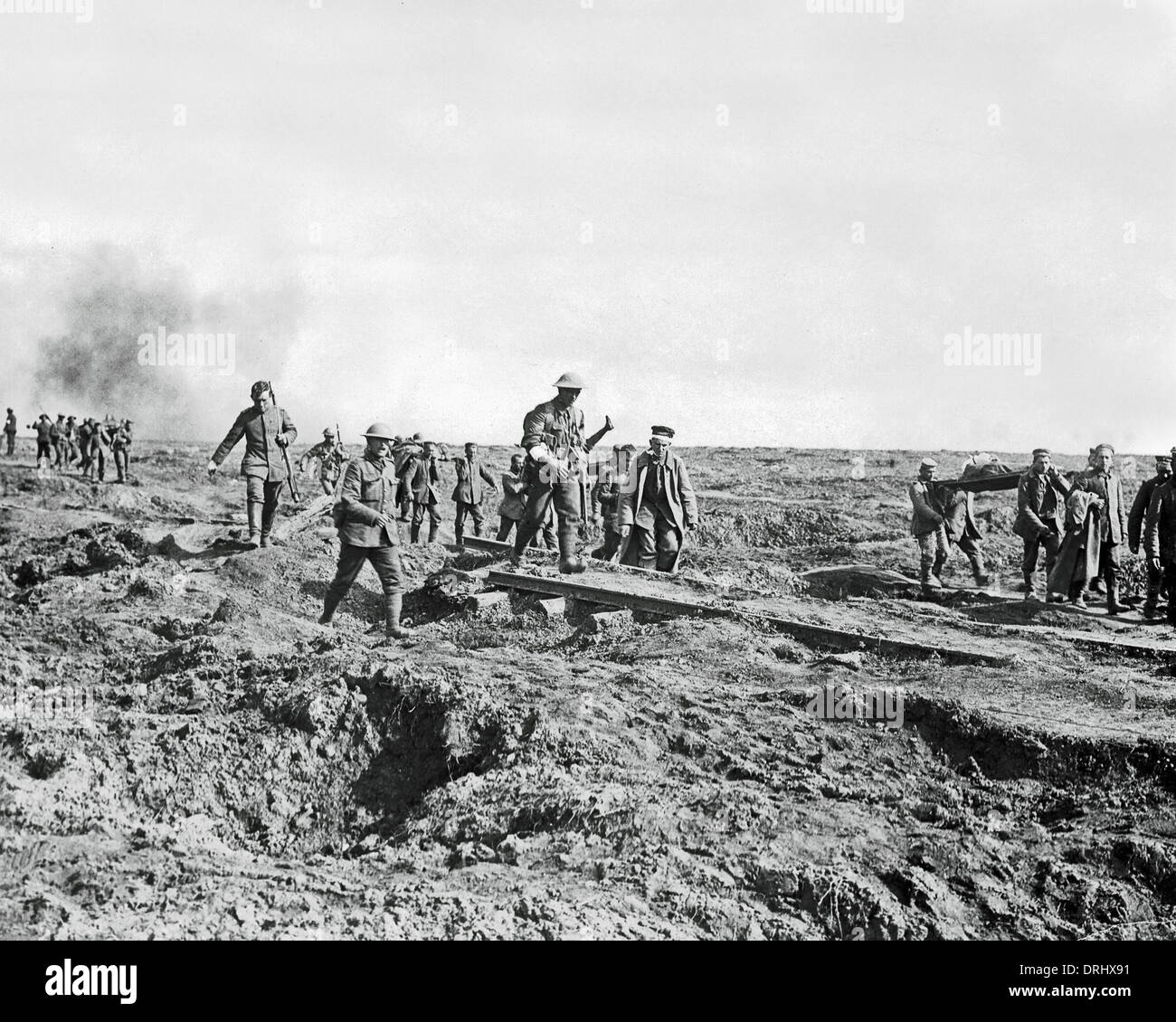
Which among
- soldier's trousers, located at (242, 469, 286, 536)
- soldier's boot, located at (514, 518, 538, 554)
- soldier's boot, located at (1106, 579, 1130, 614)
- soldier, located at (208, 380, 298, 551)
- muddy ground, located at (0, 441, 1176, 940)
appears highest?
soldier, located at (208, 380, 298, 551)

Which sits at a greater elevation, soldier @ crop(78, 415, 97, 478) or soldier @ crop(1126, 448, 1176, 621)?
soldier @ crop(78, 415, 97, 478)

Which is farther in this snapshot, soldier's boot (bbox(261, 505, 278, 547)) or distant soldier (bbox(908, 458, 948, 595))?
distant soldier (bbox(908, 458, 948, 595))

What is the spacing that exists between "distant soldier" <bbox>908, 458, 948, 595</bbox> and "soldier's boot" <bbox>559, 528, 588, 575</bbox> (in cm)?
474

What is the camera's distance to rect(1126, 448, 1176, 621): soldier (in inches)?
473

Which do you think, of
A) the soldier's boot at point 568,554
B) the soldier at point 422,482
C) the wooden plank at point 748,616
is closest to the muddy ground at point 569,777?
Result: the wooden plank at point 748,616

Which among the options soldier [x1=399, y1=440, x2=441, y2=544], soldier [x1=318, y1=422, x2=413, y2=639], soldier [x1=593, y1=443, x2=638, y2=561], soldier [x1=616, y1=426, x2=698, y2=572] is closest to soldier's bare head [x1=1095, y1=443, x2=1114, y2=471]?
soldier [x1=616, y1=426, x2=698, y2=572]

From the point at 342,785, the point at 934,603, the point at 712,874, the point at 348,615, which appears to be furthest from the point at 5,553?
the point at 712,874

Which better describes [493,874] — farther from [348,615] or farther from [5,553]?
[5,553]

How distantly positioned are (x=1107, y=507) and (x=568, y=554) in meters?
5.92

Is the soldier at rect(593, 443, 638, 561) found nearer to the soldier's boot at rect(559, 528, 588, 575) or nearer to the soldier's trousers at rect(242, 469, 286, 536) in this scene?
the soldier's boot at rect(559, 528, 588, 575)

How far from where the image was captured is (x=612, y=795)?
6570 mm

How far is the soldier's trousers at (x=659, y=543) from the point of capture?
42.4 feet

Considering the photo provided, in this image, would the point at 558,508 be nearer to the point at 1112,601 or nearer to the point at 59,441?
the point at 1112,601
